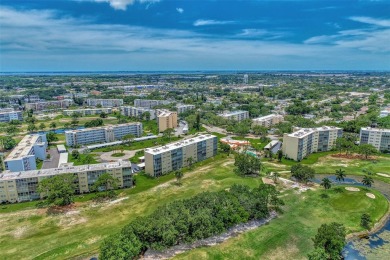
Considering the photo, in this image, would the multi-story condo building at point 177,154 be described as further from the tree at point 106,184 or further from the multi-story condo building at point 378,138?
the multi-story condo building at point 378,138

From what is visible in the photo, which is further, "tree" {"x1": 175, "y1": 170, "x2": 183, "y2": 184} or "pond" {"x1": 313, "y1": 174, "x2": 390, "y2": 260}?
"tree" {"x1": 175, "y1": 170, "x2": 183, "y2": 184}

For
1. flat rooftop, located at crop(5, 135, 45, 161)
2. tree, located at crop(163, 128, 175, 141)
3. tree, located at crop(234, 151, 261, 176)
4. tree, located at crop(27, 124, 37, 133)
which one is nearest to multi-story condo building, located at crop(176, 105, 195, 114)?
tree, located at crop(163, 128, 175, 141)

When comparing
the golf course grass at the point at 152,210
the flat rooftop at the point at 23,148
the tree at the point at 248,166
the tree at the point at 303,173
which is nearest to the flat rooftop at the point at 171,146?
the golf course grass at the point at 152,210

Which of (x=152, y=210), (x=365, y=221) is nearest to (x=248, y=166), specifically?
(x=152, y=210)

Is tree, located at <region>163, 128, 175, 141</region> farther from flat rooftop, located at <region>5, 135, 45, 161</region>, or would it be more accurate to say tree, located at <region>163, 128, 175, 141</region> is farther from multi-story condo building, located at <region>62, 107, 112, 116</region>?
multi-story condo building, located at <region>62, 107, 112, 116</region>

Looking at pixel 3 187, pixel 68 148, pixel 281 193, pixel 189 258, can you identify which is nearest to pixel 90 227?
pixel 189 258

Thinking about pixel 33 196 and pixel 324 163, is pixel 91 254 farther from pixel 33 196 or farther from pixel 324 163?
pixel 324 163
